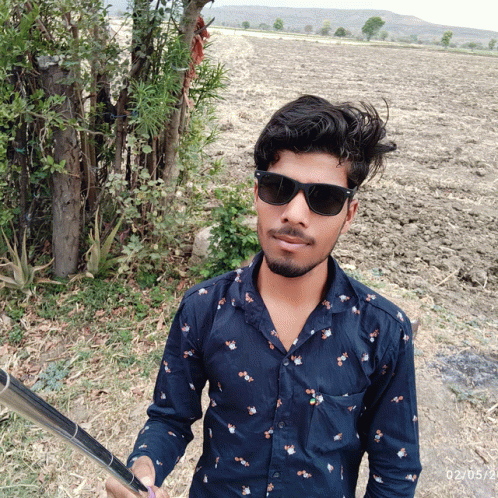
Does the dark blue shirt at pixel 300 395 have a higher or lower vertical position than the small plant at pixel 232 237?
higher

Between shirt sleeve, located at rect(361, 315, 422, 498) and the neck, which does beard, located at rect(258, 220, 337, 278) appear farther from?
shirt sleeve, located at rect(361, 315, 422, 498)

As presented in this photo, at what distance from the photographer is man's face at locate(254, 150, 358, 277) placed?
53.8 inches

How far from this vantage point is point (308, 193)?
4.50 feet

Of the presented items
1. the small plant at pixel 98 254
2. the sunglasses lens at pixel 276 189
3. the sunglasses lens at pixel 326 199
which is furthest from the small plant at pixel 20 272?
the sunglasses lens at pixel 326 199

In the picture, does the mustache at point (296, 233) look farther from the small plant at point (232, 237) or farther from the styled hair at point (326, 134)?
the small plant at point (232, 237)

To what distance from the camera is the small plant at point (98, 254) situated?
399 centimetres

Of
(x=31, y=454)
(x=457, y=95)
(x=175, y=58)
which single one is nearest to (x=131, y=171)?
(x=175, y=58)

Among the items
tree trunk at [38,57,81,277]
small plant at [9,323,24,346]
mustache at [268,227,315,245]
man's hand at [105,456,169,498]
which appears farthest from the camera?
small plant at [9,323,24,346]

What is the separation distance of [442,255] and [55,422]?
5078 millimetres

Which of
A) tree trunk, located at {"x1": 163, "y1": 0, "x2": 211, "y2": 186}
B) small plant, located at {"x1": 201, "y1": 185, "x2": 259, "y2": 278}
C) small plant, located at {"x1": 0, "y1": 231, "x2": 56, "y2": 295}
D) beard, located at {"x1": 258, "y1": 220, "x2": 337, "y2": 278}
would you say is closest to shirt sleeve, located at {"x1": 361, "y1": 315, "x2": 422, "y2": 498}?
beard, located at {"x1": 258, "y1": 220, "x2": 337, "y2": 278}

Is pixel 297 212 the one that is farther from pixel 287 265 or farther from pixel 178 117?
pixel 178 117

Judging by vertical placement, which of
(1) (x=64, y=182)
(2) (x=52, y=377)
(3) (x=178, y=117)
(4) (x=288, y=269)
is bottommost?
(2) (x=52, y=377)

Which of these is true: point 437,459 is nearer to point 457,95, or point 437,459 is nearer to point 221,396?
point 221,396

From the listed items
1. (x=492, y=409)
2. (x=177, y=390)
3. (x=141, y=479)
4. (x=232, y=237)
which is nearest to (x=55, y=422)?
(x=141, y=479)
